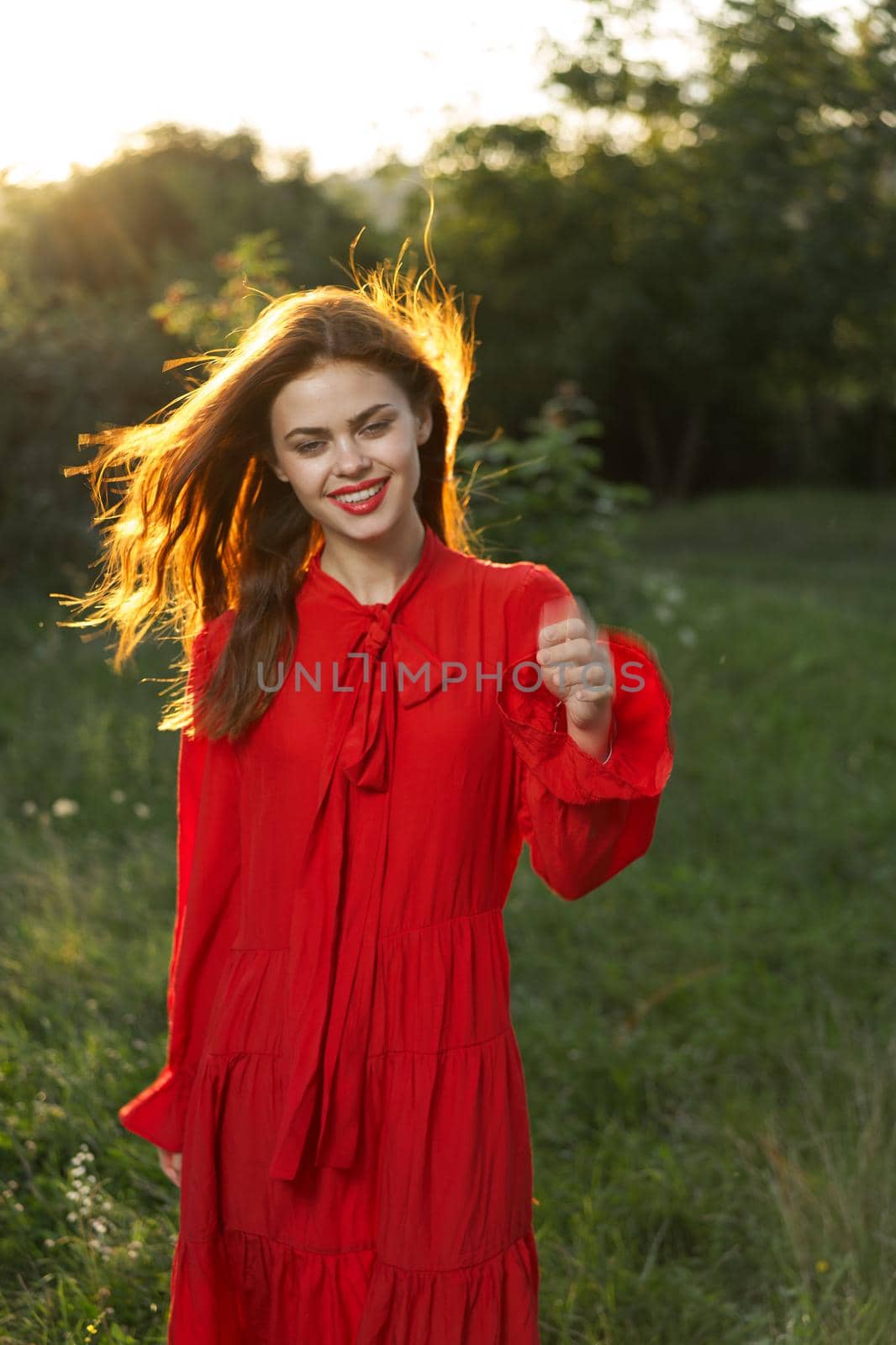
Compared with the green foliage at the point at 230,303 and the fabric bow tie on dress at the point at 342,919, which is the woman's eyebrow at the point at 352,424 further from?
the green foliage at the point at 230,303

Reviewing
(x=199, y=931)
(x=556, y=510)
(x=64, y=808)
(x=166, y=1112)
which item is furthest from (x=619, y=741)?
(x=556, y=510)

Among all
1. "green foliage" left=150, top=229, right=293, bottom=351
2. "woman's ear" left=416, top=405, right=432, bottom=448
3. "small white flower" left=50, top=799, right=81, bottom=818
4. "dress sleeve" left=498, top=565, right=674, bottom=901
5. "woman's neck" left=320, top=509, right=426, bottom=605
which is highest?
"green foliage" left=150, top=229, right=293, bottom=351

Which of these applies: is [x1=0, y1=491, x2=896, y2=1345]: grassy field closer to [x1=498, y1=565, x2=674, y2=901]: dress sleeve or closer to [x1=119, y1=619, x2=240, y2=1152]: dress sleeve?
[x1=119, y1=619, x2=240, y2=1152]: dress sleeve

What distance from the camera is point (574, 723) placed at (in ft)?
5.48

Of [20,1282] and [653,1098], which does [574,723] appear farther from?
[653,1098]

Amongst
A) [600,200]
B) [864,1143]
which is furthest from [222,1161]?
[600,200]

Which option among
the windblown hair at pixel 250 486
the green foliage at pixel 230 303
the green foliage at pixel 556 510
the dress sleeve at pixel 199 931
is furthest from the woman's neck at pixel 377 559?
the green foliage at pixel 556 510

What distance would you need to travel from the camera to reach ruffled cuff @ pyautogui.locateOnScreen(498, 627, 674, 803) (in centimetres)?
167

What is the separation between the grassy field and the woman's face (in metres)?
1.02

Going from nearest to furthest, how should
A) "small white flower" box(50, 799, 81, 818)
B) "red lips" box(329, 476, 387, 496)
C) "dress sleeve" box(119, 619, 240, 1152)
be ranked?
1. "red lips" box(329, 476, 387, 496)
2. "dress sleeve" box(119, 619, 240, 1152)
3. "small white flower" box(50, 799, 81, 818)

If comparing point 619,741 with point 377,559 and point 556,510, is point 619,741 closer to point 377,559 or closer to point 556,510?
point 377,559

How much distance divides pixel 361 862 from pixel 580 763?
0.38 metres

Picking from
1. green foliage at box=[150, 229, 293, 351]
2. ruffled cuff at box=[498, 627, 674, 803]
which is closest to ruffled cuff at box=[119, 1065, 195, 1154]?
ruffled cuff at box=[498, 627, 674, 803]

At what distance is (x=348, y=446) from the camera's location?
192 centimetres
